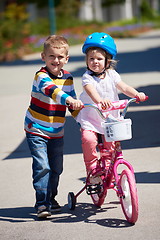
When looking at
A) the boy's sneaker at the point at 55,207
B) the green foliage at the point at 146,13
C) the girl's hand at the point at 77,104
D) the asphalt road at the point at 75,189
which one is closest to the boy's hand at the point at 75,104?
the girl's hand at the point at 77,104

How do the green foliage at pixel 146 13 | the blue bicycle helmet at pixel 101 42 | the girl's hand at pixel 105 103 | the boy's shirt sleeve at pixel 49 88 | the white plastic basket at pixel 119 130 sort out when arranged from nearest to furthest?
the white plastic basket at pixel 119 130, the girl's hand at pixel 105 103, the boy's shirt sleeve at pixel 49 88, the blue bicycle helmet at pixel 101 42, the green foliage at pixel 146 13

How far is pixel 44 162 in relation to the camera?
19.1ft

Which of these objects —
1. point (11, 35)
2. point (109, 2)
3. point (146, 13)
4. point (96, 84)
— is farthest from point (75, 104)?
point (146, 13)

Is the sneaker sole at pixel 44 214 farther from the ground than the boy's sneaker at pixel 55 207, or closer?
farther from the ground

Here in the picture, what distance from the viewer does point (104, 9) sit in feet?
241

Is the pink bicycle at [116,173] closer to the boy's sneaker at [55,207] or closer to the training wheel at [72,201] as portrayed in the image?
the training wheel at [72,201]

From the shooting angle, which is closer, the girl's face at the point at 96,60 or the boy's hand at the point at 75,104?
the boy's hand at the point at 75,104

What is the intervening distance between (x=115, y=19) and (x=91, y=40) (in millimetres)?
70309

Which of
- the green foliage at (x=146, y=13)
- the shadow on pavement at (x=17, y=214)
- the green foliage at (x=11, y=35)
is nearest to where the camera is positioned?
the shadow on pavement at (x=17, y=214)

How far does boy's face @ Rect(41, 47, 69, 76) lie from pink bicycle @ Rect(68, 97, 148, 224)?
615 mm

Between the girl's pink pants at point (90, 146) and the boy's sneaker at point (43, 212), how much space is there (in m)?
0.52

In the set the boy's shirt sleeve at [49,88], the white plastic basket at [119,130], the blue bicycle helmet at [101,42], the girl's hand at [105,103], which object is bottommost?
the white plastic basket at [119,130]

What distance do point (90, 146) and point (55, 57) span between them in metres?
0.82

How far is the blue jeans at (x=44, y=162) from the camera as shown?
5816mm
